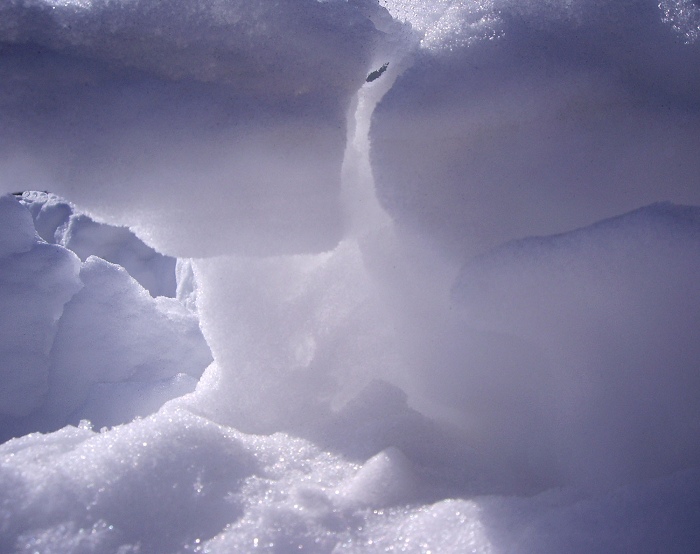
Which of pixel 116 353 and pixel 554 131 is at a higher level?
pixel 116 353

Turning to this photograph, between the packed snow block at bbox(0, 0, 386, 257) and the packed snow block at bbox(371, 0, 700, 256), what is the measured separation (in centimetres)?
19

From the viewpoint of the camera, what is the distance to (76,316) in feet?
7.34

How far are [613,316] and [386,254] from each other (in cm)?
50

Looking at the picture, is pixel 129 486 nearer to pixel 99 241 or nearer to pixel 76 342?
pixel 76 342

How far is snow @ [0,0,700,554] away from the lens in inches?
34.0

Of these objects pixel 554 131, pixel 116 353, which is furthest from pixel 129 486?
pixel 116 353

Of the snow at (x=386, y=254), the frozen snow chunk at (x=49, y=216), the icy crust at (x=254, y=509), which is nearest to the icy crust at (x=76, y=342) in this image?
the snow at (x=386, y=254)

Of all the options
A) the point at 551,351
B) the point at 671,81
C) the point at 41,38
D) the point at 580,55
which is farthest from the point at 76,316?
the point at 671,81

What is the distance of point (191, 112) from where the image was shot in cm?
103

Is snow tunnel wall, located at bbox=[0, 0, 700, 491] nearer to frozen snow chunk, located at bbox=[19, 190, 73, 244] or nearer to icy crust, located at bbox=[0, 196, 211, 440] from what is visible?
icy crust, located at bbox=[0, 196, 211, 440]

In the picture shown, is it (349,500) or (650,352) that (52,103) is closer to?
(349,500)

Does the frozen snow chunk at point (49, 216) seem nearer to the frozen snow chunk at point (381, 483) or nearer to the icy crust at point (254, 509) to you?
the icy crust at point (254, 509)

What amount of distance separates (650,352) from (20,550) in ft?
3.70

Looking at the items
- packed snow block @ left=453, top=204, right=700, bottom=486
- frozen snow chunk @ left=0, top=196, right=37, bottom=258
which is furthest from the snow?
frozen snow chunk @ left=0, top=196, right=37, bottom=258
